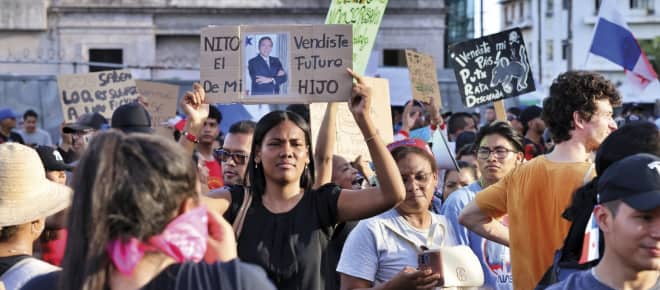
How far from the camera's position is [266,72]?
21.2ft

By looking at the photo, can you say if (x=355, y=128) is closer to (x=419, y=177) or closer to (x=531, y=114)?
(x=419, y=177)

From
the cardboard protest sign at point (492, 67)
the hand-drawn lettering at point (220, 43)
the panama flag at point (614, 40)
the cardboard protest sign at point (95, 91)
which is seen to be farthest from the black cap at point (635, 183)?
the cardboard protest sign at point (95, 91)

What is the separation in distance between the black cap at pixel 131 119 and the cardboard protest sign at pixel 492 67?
6.28 m

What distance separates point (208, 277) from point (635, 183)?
155 centimetres

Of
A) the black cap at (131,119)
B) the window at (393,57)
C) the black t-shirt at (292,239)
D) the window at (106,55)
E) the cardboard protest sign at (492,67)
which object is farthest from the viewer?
the window at (393,57)

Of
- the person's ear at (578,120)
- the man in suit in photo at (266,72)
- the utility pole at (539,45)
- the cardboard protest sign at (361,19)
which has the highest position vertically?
the utility pole at (539,45)

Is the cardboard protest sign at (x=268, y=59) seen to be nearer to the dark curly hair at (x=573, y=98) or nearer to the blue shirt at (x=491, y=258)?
the dark curly hair at (x=573, y=98)

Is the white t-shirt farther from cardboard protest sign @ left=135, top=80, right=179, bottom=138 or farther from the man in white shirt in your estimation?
the man in white shirt

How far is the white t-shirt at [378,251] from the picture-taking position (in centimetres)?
572

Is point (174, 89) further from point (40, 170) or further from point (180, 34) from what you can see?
point (180, 34)

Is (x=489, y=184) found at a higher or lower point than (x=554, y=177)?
lower

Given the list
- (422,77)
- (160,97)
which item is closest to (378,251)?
(422,77)

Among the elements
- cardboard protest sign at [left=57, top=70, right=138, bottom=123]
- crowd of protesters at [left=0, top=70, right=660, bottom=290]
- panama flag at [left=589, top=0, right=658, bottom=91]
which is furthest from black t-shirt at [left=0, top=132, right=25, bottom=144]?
crowd of protesters at [left=0, top=70, right=660, bottom=290]

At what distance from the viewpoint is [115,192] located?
10.0ft
